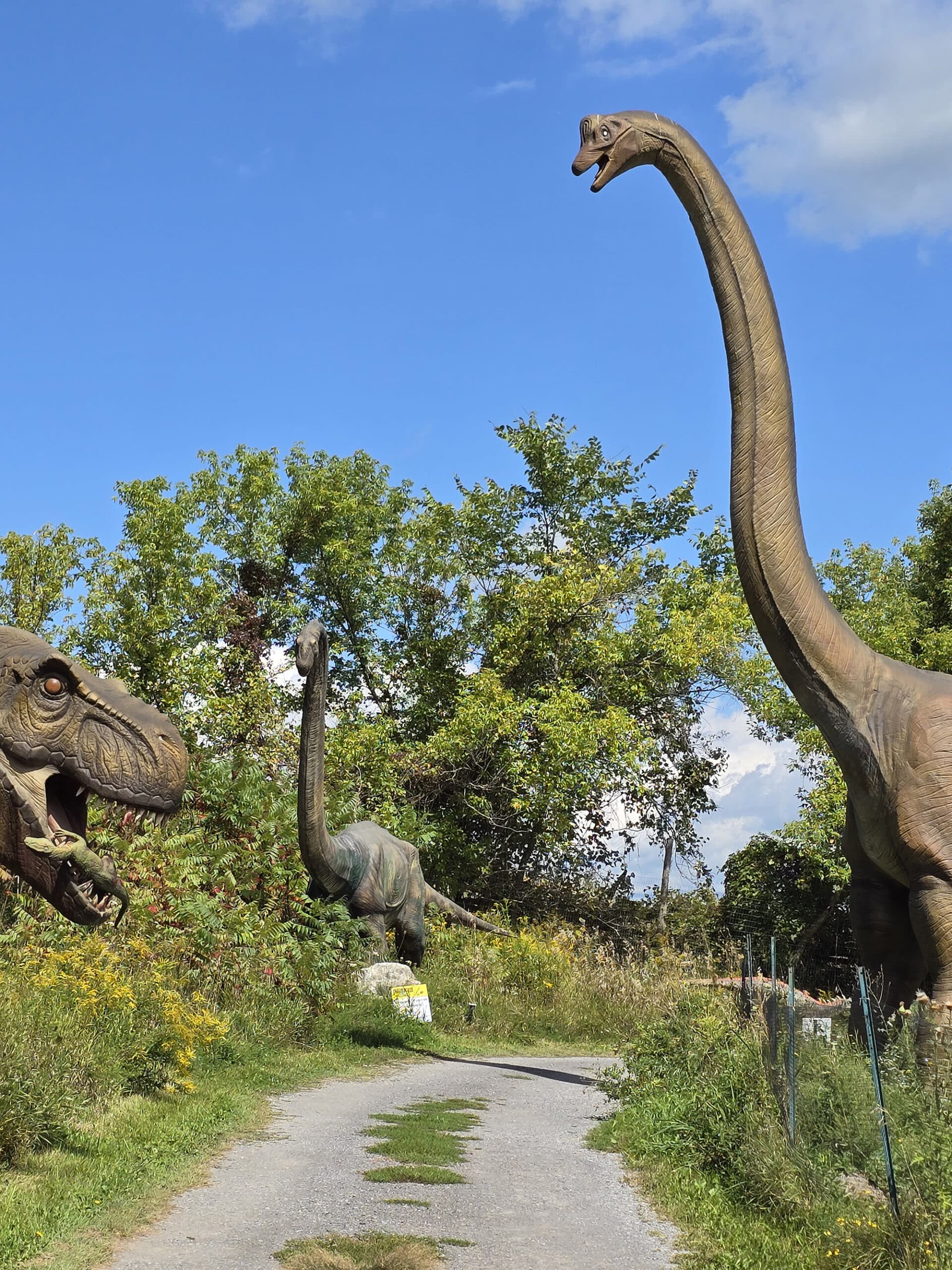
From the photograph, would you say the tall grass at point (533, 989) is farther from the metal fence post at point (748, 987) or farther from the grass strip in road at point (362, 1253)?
the grass strip in road at point (362, 1253)

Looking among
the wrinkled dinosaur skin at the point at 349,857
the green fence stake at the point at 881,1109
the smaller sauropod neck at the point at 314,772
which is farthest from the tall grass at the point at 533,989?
the green fence stake at the point at 881,1109

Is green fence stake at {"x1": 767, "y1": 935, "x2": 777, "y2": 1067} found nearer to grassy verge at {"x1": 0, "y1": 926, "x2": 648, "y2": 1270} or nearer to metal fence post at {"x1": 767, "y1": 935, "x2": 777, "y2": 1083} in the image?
metal fence post at {"x1": 767, "y1": 935, "x2": 777, "y2": 1083}

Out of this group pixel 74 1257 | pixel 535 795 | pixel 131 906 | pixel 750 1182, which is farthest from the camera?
pixel 535 795

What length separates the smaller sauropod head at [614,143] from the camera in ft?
22.2

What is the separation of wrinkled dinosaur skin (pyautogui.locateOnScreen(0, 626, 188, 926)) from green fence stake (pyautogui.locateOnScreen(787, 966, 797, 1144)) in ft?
12.3

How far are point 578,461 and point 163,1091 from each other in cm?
1999

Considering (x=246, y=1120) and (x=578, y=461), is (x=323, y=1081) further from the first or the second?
(x=578, y=461)

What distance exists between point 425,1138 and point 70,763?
16.7 ft

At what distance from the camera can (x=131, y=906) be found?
11031 mm

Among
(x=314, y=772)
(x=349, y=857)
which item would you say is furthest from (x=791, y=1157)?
(x=349, y=857)

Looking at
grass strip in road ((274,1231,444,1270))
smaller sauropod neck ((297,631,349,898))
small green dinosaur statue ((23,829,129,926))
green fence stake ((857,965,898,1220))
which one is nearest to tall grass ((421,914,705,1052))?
smaller sauropod neck ((297,631,349,898))

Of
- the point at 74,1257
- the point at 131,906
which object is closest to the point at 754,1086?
the point at 74,1257

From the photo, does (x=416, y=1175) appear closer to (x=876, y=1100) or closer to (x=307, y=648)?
(x=876, y=1100)

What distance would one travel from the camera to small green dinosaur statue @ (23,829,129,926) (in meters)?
3.71
